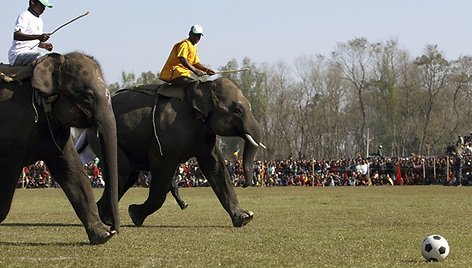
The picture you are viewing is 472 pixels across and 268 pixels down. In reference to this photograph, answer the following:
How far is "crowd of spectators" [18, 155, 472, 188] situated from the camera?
167 feet

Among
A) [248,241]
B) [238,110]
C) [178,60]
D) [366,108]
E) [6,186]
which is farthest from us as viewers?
[366,108]

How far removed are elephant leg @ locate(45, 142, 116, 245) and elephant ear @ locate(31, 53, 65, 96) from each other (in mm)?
975

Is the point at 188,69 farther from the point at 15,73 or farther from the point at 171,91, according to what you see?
the point at 15,73

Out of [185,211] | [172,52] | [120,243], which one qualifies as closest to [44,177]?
[185,211]

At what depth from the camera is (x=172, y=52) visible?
58.9 ft

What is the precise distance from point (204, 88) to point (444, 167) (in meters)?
35.2

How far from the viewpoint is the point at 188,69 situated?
58.0 feet

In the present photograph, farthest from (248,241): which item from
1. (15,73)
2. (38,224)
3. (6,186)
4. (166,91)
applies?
(38,224)

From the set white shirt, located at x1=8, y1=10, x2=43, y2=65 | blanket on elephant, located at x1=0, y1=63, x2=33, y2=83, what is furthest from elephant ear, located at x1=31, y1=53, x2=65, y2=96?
white shirt, located at x1=8, y1=10, x2=43, y2=65

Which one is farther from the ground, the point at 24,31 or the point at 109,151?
the point at 24,31

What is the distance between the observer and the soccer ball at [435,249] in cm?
1027

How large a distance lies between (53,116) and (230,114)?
16.2ft

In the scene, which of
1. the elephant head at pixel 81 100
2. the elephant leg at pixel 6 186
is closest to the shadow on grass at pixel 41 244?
the elephant leg at pixel 6 186

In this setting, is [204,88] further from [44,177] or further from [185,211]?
[44,177]
